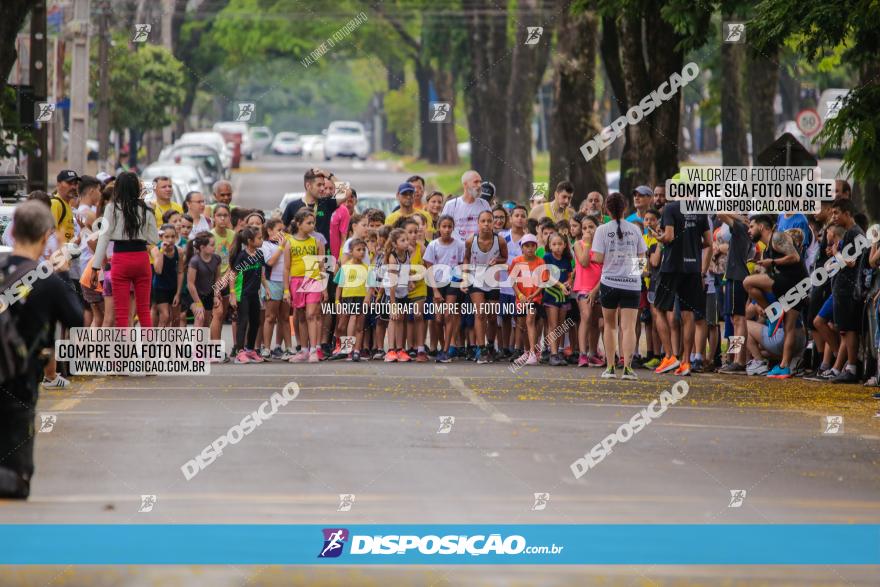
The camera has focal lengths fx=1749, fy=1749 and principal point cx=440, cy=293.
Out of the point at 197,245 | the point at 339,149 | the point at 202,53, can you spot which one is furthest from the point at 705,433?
the point at 339,149

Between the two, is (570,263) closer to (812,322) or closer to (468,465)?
(812,322)

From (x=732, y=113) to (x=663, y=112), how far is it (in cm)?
1520

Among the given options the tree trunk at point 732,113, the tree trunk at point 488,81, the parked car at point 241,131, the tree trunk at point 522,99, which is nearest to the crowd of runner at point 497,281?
the tree trunk at point 732,113

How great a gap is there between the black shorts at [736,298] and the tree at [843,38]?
2031mm

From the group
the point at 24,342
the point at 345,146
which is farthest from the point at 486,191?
the point at 345,146

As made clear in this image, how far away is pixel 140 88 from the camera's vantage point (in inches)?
2315

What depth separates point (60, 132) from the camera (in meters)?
69.9

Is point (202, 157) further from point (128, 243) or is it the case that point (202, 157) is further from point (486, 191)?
point (128, 243)

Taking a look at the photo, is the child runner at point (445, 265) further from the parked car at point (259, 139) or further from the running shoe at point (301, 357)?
the parked car at point (259, 139)

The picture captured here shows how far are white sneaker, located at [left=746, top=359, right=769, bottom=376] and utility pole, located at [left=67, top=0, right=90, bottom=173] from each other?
1756 cm

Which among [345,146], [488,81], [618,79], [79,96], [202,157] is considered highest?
[488,81]

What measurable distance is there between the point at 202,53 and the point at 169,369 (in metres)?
63.7

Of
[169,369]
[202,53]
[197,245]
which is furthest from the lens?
[202,53]

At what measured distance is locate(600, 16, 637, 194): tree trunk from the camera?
29.5m
